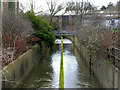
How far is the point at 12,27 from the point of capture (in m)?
9.65

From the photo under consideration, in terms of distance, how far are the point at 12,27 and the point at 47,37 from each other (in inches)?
266

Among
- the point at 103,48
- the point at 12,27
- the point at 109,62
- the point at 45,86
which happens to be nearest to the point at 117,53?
the point at 109,62

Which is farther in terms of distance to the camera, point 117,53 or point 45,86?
point 45,86

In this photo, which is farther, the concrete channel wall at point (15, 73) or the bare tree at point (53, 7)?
the bare tree at point (53, 7)

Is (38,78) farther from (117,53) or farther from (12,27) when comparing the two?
(117,53)

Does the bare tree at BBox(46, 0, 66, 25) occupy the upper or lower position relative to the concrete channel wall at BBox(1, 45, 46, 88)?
upper

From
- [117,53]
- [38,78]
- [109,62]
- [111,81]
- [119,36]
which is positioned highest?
[119,36]

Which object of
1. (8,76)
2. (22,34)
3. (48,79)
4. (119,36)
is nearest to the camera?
(8,76)

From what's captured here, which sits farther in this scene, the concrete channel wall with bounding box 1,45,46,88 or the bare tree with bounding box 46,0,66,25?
the bare tree with bounding box 46,0,66,25

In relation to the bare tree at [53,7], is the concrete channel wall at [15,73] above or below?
below

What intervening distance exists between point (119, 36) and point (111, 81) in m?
1.70

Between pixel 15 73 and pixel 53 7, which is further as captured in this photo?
pixel 53 7

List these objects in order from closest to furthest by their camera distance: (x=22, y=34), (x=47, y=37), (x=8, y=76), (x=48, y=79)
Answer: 1. (x=8, y=76)
2. (x=48, y=79)
3. (x=22, y=34)
4. (x=47, y=37)

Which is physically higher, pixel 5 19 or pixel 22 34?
pixel 5 19
